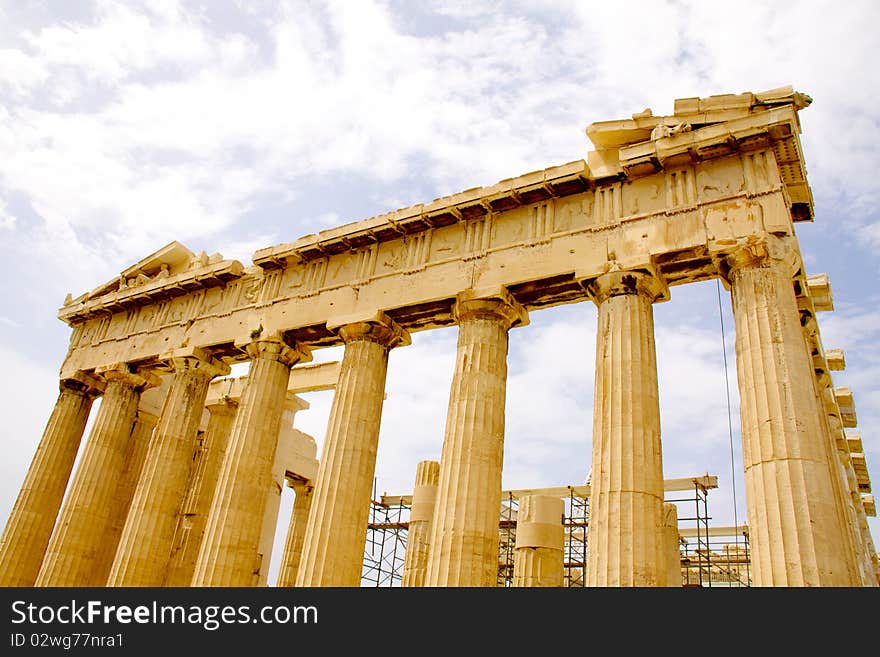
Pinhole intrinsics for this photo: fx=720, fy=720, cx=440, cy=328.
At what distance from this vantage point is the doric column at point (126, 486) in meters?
22.9

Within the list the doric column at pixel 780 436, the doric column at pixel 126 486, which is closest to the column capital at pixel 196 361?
the doric column at pixel 126 486

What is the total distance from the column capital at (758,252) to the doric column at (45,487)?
Answer: 21.1 meters

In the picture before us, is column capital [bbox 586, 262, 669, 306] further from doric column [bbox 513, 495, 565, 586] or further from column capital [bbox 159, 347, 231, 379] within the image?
column capital [bbox 159, 347, 231, 379]

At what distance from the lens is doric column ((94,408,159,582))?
2294 cm

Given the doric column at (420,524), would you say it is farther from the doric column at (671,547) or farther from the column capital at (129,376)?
the column capital at (129,376)

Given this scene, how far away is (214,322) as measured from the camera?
73.5ft

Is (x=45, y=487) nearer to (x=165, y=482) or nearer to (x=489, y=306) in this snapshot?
(x=165, y=482)

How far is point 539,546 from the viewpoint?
2212cm

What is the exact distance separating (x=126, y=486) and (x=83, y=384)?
13.6 ft

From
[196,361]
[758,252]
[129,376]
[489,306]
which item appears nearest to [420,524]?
[196,361]

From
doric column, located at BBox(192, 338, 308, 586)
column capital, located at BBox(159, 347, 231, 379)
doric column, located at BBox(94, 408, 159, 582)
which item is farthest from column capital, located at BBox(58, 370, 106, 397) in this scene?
doric column, located at BBox(192, 338, 308, 586)
